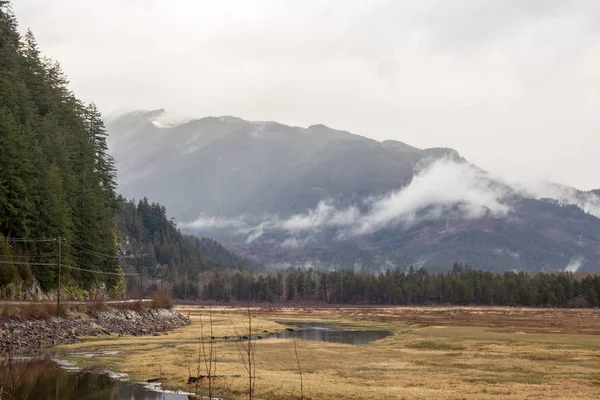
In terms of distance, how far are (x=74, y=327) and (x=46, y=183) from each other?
2438 cm

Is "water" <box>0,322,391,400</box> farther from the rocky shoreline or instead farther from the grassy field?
the rocky shoreline

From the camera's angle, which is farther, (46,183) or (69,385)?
(46,183)

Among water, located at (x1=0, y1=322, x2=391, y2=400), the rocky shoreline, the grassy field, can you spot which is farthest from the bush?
water, located at (x1=0, y1=322, x2=391, y2=400)

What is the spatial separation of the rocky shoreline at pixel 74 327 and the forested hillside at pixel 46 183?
9.73 metres

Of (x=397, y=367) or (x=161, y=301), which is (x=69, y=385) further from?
(x=161, y=301)

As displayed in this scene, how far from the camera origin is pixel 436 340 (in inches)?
3118

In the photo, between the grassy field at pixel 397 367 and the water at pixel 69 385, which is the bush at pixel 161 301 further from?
the water at pixel 69 385

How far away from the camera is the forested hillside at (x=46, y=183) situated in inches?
3113

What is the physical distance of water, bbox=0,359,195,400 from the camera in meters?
38.5

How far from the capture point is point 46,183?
86250 mm

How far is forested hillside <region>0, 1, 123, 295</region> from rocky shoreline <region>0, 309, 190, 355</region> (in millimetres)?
9731

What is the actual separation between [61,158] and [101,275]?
Result: 23.9 m

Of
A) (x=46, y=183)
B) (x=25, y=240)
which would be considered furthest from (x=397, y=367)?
(x=46, y=183)

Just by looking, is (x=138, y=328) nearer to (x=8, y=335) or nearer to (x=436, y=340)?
(x=8, y=335)
